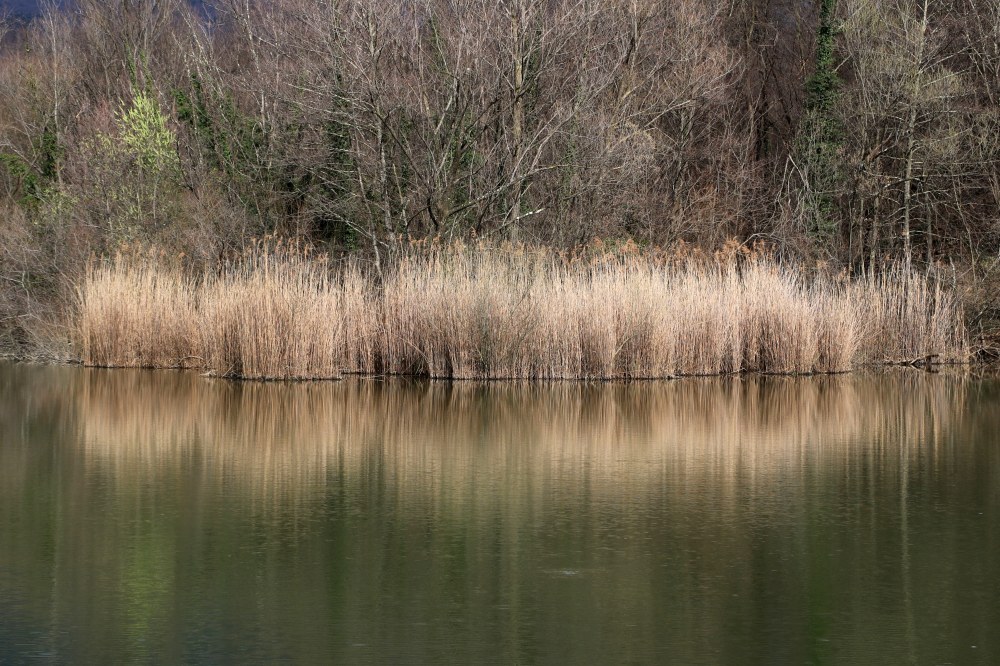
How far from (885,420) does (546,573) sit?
6.73 meters

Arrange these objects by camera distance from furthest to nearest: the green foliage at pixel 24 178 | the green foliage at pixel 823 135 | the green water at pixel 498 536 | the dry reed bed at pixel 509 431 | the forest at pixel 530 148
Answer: the green foliage at pixel 823 135 < the green foliage at pixel 24 178 < the forest at pixel 530 148 < the dry reed bed at pixel 509 431 < the green water at pixel 498 536

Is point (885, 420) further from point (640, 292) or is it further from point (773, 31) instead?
point (773, 31)

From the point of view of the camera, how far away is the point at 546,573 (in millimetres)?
6086

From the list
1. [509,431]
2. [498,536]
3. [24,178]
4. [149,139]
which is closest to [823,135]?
[149,139]

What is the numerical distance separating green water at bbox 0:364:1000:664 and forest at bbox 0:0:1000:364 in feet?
19.7

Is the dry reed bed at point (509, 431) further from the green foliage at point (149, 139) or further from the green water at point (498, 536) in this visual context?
the green foliage at point (149, 139)

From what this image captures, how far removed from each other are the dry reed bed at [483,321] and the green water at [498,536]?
112 inches

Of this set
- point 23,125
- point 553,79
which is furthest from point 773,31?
point 23,125

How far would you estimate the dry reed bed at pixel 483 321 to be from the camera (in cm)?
1514

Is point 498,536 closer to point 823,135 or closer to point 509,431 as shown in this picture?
point 509,431

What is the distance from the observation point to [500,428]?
10961mm

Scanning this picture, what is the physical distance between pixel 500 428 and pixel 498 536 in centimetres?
412

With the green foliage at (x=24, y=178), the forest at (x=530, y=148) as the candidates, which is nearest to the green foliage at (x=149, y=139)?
the forest at (x=530, y=148)

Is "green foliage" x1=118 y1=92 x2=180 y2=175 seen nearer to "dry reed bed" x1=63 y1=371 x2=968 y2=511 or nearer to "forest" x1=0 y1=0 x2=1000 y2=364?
"forest" x1=0 y1=0 x2=1000 y2=364
